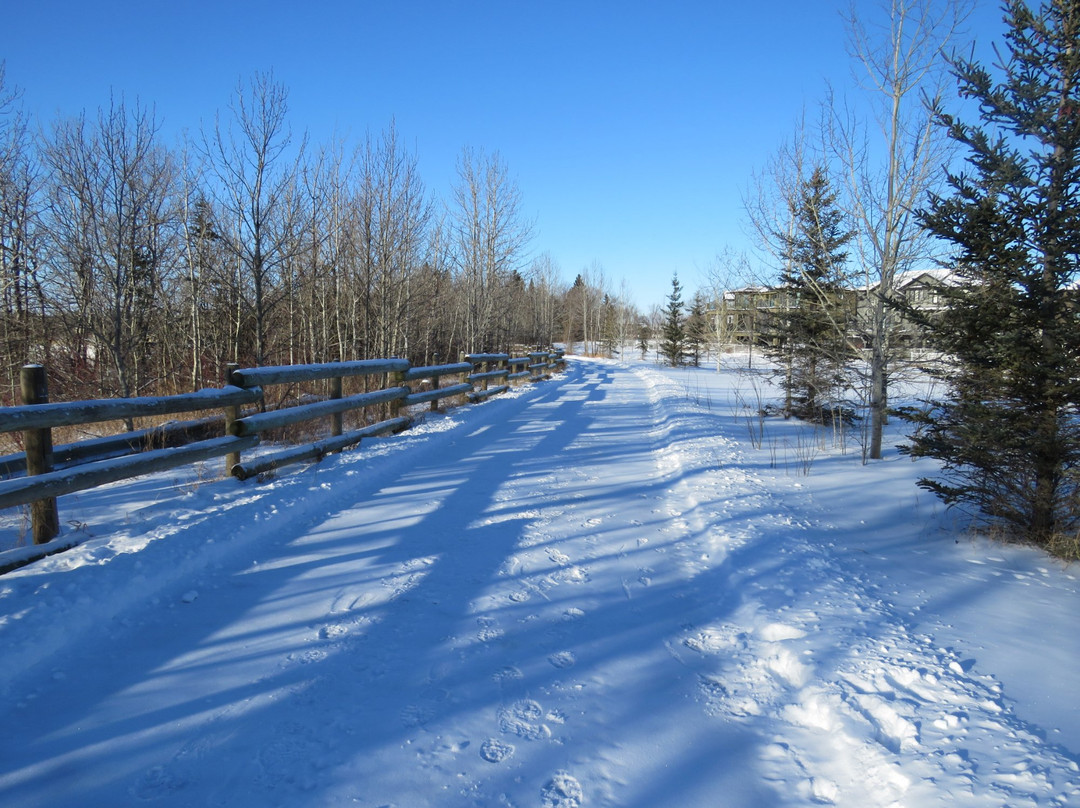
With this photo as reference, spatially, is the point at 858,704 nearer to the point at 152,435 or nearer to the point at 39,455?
the point at 39,455

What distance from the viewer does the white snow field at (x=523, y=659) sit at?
227cm

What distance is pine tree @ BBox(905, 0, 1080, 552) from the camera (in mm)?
4906

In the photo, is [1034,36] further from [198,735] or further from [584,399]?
[584,399]

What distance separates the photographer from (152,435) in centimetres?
704

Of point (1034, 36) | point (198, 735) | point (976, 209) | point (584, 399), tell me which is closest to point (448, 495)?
point (198, 735)

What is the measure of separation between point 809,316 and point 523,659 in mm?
12514

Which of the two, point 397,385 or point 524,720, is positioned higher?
point 397,385

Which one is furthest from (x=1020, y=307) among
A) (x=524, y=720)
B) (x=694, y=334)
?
(x=694, y=334)

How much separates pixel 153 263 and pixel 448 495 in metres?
12.7

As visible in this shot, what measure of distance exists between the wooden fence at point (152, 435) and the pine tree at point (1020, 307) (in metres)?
7.01

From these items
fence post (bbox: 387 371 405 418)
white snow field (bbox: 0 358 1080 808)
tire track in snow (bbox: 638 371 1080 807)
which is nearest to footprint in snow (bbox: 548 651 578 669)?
white snow field (bbox: 0 358 1080 808)

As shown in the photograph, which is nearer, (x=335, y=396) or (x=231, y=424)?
(x=231, y=424)

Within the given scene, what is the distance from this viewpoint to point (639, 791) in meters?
2.26

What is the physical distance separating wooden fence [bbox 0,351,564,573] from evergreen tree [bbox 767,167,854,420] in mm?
8333
